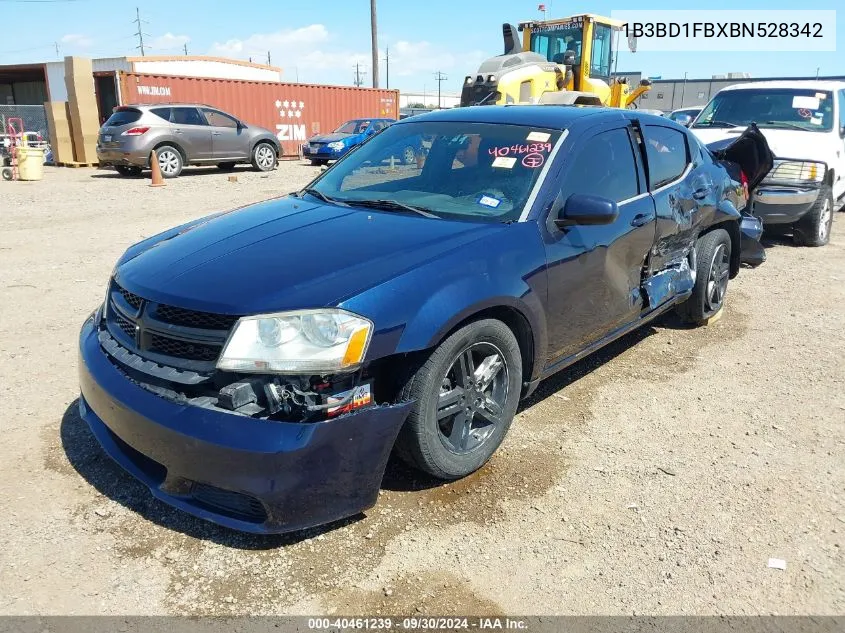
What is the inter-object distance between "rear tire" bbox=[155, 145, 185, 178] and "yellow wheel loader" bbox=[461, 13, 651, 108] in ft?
25.2

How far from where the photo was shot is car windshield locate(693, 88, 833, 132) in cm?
852

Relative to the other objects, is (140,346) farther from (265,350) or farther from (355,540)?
(355,540)

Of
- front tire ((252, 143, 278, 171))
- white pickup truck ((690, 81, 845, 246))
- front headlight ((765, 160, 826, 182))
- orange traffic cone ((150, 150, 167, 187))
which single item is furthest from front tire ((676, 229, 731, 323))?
front tire ((252, 143, 278, 171))

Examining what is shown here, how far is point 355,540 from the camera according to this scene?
2.72m

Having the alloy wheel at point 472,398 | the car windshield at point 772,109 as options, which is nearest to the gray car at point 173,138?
the car windshield at point 772,109

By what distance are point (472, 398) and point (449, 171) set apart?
1.38 metres

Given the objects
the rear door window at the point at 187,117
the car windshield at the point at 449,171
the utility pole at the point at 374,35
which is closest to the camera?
the car windshield at the point at 449,171

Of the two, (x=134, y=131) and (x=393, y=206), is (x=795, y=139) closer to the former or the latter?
(x=393, y=206)

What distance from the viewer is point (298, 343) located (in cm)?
244

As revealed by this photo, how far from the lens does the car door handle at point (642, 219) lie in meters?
3.95

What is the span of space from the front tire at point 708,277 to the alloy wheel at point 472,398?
2.60 meters

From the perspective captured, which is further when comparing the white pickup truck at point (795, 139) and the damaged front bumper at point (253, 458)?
the white pickup truck at point (795, 139)

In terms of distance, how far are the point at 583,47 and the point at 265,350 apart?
474 inches

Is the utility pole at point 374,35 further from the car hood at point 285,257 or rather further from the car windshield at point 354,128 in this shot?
the car hood at point 285,257
